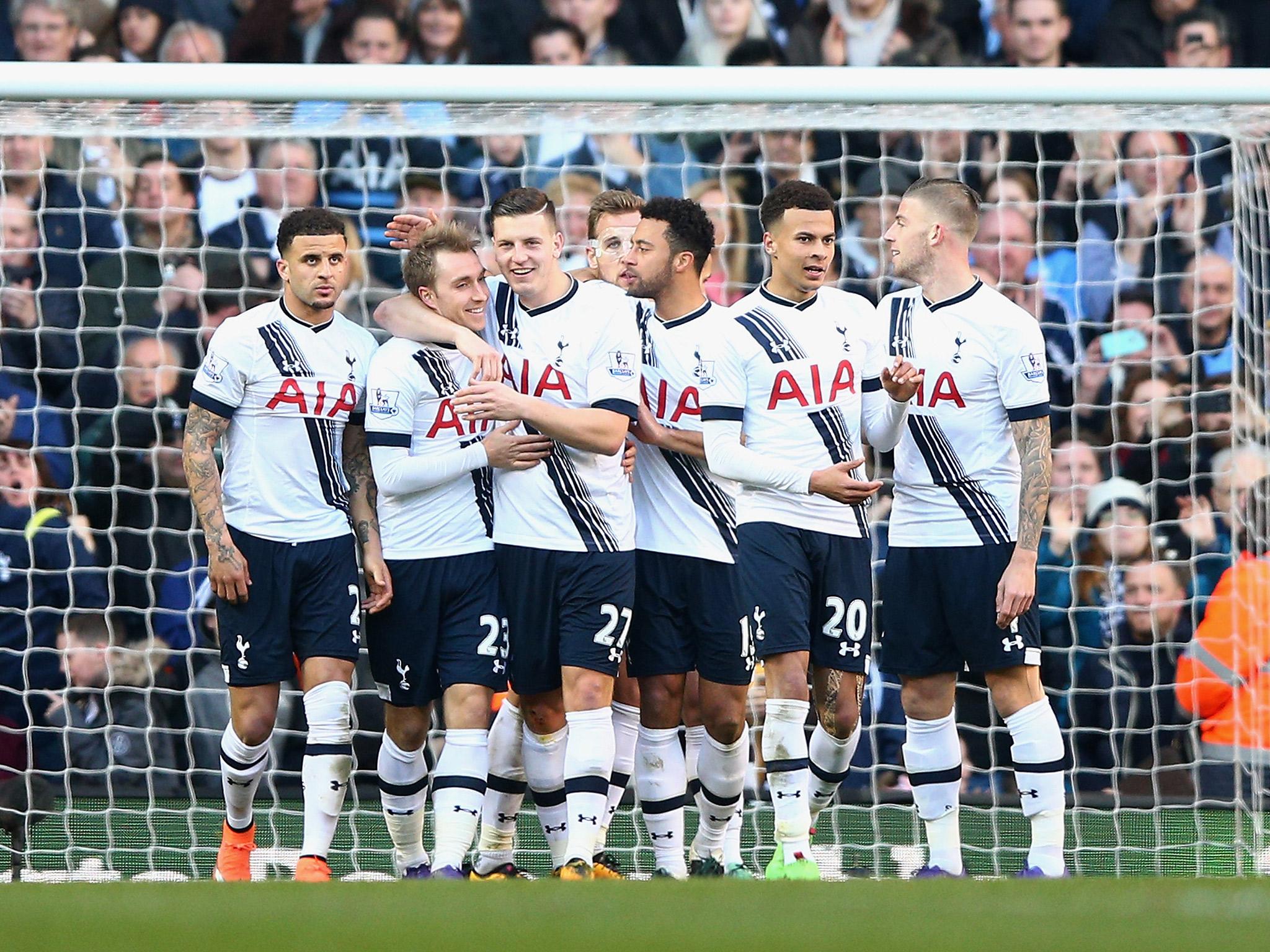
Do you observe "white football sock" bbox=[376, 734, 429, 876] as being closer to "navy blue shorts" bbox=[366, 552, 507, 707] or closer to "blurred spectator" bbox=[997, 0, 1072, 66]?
"navy blue shorts" bbox=[366, 552, 507, 707]

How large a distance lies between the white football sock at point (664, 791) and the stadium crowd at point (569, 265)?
1.43 m

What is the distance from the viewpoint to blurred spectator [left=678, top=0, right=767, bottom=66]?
9914 millimetres

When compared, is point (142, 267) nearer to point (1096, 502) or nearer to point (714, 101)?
point (714, 101)

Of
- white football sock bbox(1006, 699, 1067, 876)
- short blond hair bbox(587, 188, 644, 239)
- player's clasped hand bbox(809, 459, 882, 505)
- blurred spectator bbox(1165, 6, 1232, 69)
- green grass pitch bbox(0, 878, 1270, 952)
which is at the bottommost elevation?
white football sock bbox(1006, 699, 1067, 876)

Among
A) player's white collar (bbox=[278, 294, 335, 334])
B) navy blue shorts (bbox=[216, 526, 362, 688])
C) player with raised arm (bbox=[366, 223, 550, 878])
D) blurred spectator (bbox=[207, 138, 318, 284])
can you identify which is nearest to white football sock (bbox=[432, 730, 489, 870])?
player with raised arm (bbox=[366, 223, 550, 878])

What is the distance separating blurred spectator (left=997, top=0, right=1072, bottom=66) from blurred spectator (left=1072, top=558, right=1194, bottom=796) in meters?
3.15

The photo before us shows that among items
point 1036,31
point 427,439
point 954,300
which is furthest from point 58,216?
point 1036,31

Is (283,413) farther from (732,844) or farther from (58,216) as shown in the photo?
(58,216)

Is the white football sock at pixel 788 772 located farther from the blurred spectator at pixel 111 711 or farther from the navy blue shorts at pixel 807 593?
the blurred spectator at pixel 111 711

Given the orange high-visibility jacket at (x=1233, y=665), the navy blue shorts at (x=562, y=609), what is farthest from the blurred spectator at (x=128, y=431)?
the orange high-visibility jacket at (x=1233, y=665)

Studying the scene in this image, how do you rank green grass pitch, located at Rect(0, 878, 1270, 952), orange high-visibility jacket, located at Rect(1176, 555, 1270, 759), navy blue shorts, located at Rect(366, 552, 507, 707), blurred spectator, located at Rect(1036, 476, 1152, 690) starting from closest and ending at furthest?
green grass pitch, located at Rect(0, 878, 1270, 952) < navy blue shorts, located at Rect(366, 552, 507, 707) < orange high-visibility jacket, located at Rect(1176, 555, 1270, 759) < blurred spectator, located at Rect(1036, 476, 1152, 690)

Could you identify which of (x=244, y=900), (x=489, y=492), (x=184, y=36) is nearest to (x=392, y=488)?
(x=489, y=492)

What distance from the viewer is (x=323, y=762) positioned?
596cm

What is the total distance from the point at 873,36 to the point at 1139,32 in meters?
1.48
